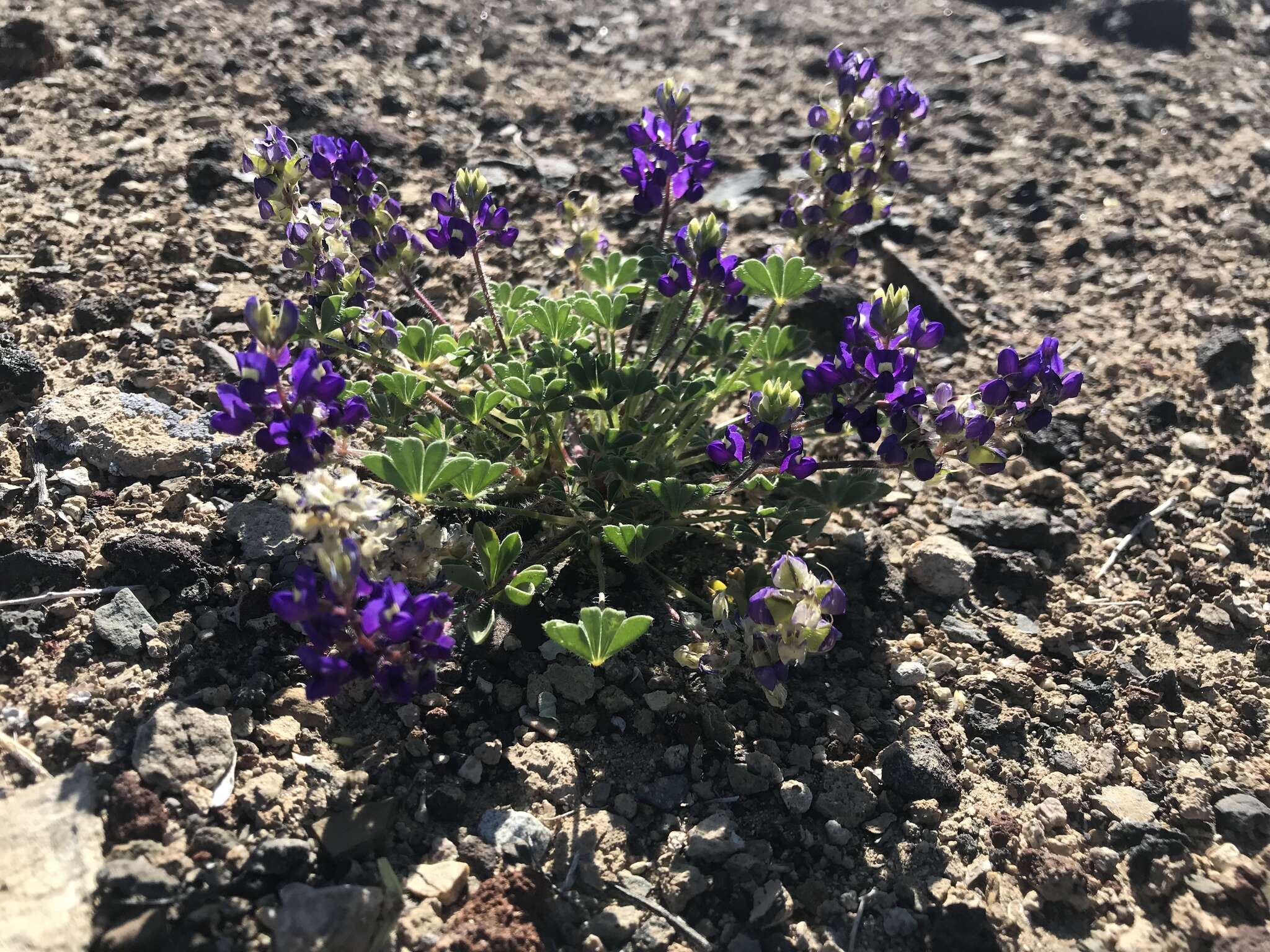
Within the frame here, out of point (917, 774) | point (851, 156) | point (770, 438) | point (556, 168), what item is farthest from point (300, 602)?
point (556, 168)

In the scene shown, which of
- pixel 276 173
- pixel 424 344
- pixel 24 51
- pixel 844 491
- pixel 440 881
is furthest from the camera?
pixel 24 51

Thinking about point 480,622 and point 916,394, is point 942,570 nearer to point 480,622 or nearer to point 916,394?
point 916,394

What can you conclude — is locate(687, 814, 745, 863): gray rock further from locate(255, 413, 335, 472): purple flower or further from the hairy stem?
the hairy stem

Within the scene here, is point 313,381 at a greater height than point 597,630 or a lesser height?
greater

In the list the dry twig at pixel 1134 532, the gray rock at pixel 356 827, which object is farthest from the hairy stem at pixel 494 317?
the dry twig at pixel 1134 532

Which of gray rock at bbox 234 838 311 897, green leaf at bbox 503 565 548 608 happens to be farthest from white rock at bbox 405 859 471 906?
green leaf at bbox 503 565 548 608

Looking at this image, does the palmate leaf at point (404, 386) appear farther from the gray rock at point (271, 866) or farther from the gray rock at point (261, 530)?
the gray rock at point (271, 866)
